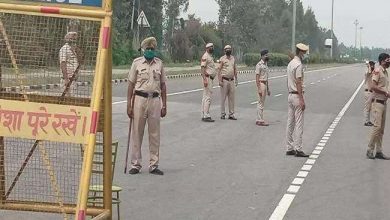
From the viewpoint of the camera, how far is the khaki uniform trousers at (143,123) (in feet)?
30.8

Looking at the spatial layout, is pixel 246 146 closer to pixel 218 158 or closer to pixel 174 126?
pixel 218 158

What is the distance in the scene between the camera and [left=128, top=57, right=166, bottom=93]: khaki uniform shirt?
30.3 feet

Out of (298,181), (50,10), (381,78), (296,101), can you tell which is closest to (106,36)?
(50,10)

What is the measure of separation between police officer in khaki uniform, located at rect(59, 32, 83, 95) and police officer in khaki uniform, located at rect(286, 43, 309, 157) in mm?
6437

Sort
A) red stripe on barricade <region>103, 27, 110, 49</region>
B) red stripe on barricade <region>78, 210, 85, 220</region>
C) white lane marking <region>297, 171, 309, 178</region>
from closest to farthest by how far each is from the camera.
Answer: red stripe on barricade <region>78, 210, 85, 220</region> → red stripe on barricade <region>103, 27, 110, 49</region> → white lane marking <region>297, 171, 309, 178</region>

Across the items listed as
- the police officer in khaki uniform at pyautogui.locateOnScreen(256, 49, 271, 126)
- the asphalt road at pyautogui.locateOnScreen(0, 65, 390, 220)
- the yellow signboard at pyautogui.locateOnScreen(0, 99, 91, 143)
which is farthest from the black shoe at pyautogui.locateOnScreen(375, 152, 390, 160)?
the yellow signboard at pyautogui.locateOnScreen(0, 99, 91, 143)

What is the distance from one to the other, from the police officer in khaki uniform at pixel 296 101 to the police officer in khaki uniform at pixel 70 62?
6.44 metres

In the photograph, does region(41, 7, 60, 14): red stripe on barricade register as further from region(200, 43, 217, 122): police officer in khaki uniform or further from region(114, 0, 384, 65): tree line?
region(114, 0, 384, 65): tree line

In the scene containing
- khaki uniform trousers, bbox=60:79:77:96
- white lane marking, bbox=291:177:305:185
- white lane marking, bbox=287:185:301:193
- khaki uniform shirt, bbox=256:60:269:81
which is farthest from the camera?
khaki uniform shirt, bbox=256:60:269:81

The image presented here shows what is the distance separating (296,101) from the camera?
11578 mm

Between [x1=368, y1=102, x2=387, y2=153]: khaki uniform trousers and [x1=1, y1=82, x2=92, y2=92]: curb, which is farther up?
[x1=1, y1=82, x2=92, y2=92]: curb

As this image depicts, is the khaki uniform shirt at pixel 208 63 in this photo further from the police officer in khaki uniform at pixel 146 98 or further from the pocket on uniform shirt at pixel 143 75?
the pocket on uniform shirt at pixel 143 75

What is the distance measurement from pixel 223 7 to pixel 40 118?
98.2 m

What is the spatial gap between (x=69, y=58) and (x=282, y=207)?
330cm
